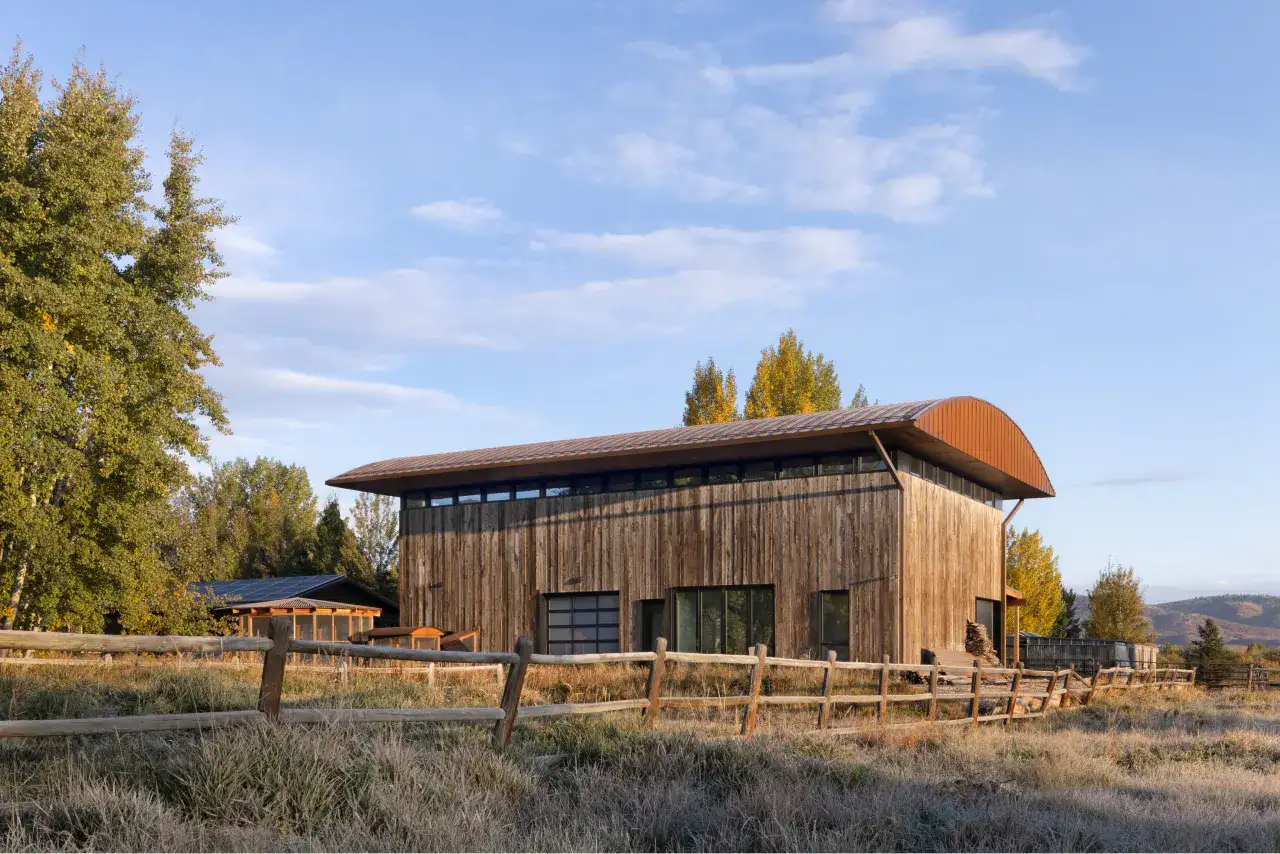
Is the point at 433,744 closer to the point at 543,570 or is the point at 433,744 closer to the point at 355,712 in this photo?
the point at 355,712

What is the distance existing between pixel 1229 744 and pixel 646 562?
49.1ft

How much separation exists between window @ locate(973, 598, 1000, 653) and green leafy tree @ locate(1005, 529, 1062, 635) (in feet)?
51.4

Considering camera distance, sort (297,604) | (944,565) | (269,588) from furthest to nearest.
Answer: (269,588) → (297,604) → (944,565)

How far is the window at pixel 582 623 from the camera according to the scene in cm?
2791

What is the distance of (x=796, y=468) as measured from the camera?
2566 centimetres

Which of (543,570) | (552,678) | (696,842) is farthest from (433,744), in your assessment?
(543,570)

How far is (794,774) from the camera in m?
9.19

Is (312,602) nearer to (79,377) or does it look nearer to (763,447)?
(79,377)

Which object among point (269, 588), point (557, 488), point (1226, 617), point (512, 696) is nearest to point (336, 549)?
point (269, 588)

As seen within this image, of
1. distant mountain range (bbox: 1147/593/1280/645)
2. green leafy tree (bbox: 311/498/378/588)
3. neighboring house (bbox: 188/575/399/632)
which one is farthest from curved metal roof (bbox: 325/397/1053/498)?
distant mountain range (bbox: 1147/593/1280/645)

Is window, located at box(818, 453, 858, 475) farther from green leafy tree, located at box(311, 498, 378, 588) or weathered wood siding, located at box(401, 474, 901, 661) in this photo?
green leafy tree, located at box(311, 498, 378, 588)

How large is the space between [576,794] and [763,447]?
1796 centimetres

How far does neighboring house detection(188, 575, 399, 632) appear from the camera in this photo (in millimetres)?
38406

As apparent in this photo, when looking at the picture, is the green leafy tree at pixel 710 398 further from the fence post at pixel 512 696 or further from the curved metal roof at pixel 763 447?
the fence post at pixel 512 696
